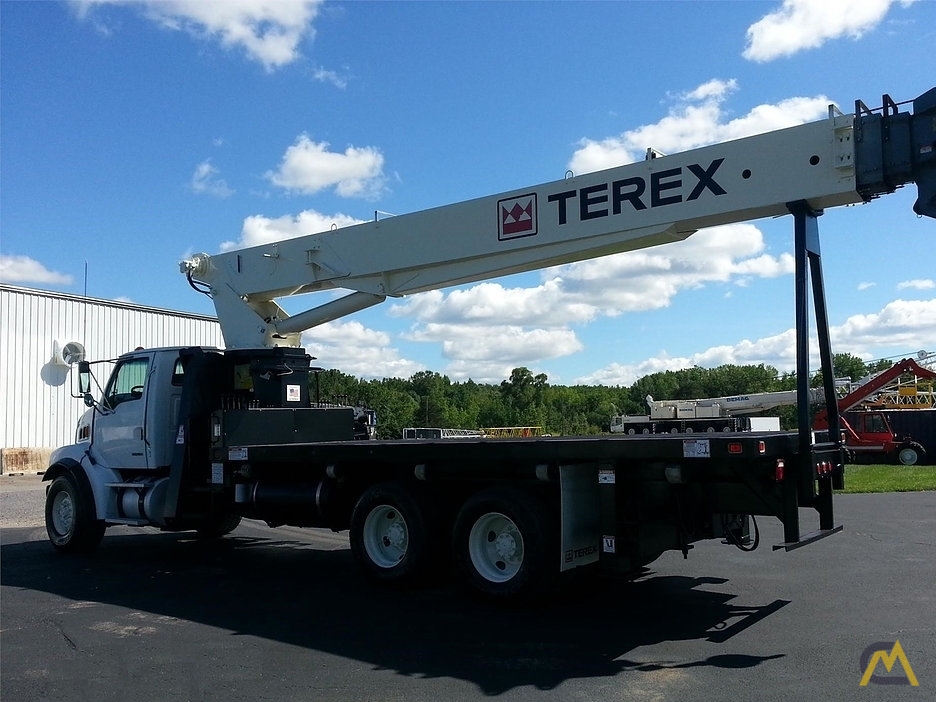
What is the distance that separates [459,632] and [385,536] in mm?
2273

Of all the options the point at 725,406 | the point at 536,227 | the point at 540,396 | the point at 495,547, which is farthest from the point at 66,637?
the point at 540,396

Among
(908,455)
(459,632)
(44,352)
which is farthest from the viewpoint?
(908,455)

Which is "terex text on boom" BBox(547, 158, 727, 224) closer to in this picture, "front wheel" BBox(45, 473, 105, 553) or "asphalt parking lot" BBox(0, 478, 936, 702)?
"asphalt parking lot" BBox(0, 478, 936, 702)

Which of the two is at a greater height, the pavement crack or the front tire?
the front tire

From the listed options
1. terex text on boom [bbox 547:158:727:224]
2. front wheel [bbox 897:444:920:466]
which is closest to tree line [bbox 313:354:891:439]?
front wheel [bbox 897:444:920:466]

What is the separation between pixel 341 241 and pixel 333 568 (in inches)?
158

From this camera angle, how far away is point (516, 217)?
905 cm

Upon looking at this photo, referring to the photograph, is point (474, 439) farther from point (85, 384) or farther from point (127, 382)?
point (85, 384)

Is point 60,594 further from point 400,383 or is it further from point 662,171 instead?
point 400,383

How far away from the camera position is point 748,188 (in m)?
7.58

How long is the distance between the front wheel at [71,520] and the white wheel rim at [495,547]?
5.94 meters

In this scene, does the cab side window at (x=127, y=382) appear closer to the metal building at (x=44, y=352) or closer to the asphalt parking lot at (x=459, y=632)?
the asphalt parking lot at (x=459, y=632)

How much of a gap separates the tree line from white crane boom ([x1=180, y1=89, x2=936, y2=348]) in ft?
123

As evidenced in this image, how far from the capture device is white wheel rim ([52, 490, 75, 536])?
1116cm
